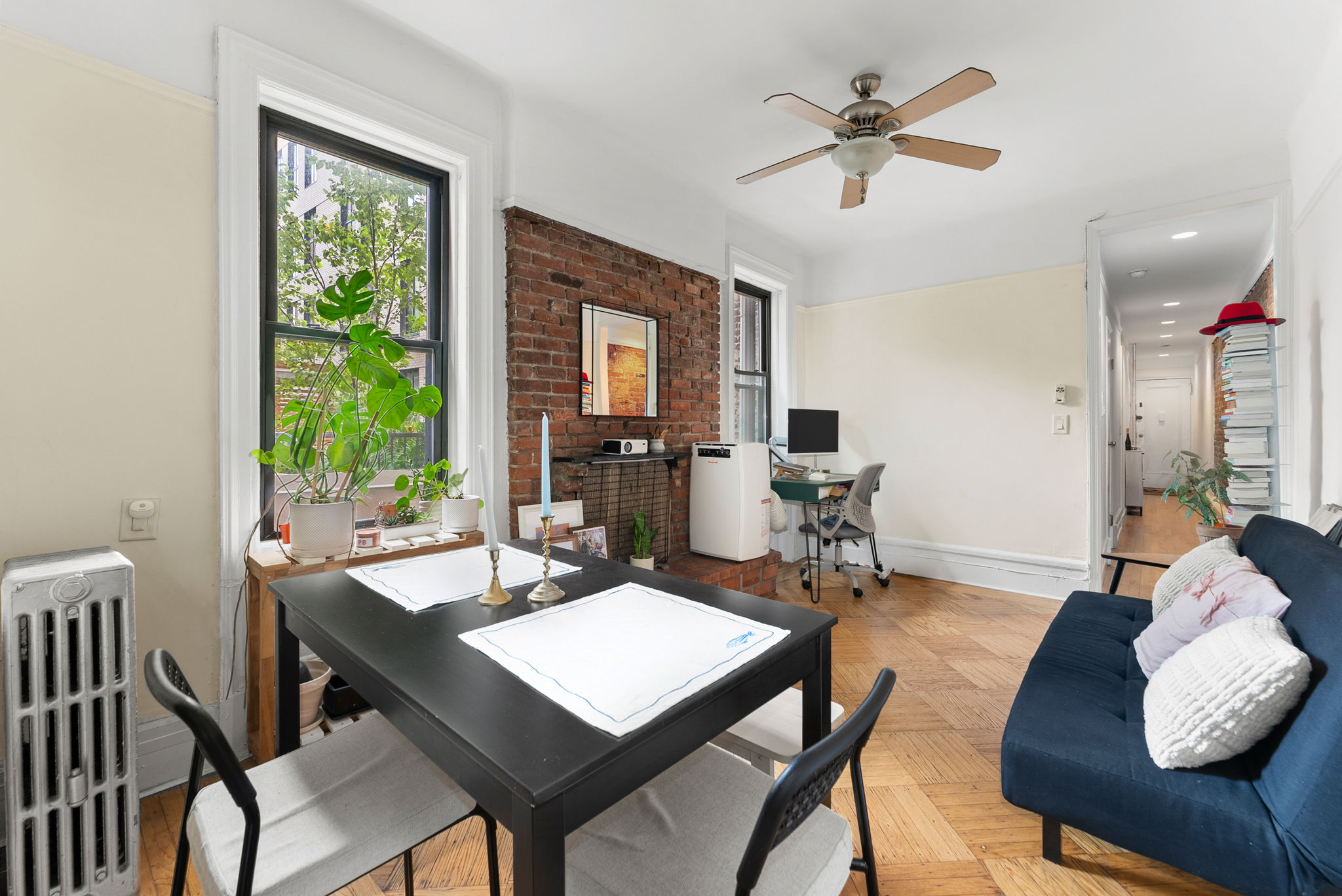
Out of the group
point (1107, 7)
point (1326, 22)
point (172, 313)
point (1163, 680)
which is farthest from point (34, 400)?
point (1326, 22)

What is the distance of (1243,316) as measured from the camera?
320 cm

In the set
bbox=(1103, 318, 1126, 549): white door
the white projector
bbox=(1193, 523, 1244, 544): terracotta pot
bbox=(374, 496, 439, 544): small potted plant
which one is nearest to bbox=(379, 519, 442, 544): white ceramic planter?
bbox=(374, 496, 439, 544): small potted plant

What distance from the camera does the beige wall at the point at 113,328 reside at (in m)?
1.62

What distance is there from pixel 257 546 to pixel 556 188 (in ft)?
6.99

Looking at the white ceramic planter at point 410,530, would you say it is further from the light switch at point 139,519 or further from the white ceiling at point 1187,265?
the white ceiling at point 1187,265

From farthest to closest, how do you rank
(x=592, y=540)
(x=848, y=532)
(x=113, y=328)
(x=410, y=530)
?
(x=848, y=532) → (x=592, y=540) → (x=410, y=530) → (x=113, y=328)

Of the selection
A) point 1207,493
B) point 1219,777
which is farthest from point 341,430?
point 1207,493

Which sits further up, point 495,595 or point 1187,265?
point 1187,265

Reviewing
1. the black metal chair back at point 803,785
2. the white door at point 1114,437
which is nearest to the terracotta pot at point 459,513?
the black metal chair back at point 803,785

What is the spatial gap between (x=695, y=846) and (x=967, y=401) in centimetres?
424

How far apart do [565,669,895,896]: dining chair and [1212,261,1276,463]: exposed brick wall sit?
4.01m

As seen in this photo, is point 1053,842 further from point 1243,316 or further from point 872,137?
point 1243,316

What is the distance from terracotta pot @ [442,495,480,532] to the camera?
2.35m

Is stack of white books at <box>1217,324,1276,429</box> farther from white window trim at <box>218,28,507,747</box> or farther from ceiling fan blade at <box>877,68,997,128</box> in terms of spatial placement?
white window trim at <box>218,28,507,747</box>
